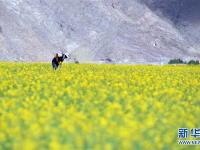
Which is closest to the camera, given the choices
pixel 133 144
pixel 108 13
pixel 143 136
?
pixel 133 144

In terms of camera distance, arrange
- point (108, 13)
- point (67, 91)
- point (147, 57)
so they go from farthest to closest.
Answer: point (108, 13)
point (147, 57)
point (67, 91)

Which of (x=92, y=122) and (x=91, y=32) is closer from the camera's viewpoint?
(x=92, y=122)

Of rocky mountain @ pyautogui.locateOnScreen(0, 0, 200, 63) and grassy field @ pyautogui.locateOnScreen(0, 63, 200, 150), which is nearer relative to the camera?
grassy field @ pyautogui.locateOnScreen(0, 63, 200, 150)

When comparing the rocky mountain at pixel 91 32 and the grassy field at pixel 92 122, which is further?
the rocky mountain at pixel 91 32

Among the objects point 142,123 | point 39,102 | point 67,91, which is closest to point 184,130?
point 142,123

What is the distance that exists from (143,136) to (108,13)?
69.6 m

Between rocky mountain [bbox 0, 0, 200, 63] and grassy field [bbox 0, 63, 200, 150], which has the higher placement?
rocky mountain [bbox 0, 0, 200, 63]

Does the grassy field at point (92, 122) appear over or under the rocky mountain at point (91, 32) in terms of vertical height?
under

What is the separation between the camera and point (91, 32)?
73375 mm

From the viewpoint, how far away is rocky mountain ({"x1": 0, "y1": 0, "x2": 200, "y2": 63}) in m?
65.4

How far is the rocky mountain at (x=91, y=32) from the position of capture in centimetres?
6538

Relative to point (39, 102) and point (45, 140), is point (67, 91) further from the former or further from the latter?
point (45, 140)

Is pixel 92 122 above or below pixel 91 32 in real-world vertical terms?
below

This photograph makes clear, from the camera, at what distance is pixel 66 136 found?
7.48 m
